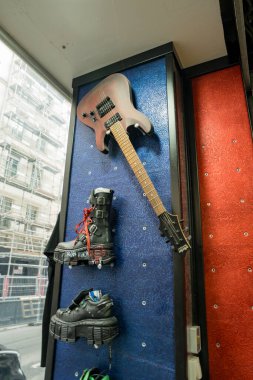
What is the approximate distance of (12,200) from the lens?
2.07m

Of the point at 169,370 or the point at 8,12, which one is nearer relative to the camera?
the point at 169,370

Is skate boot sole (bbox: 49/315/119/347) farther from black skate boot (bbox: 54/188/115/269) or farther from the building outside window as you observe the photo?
the building outside window

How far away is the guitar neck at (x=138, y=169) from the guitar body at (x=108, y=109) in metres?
0.05

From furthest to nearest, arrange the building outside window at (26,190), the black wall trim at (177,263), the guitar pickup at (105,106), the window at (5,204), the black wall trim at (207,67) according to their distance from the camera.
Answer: the window at (5,204) < the building outside window at (26,190) < the black wall trim at (207,67) < the guitar pickup at (105,106) < the black wall trim at (177,263)

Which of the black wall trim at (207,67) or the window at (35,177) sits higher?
the black wall trim at (207,67)

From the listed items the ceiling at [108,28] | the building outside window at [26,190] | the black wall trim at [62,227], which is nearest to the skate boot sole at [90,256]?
the black wall trim at [62,227]

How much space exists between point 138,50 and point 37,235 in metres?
1.71

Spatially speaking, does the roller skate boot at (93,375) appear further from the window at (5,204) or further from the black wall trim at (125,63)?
the black wall trim at (125,63)

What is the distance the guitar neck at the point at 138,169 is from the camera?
119 centimetres

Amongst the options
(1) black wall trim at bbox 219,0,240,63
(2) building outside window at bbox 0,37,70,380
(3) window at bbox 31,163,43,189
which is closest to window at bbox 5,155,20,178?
(2) building outside window at bbox 0,37,70,380

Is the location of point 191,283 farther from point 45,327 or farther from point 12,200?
point 12,200

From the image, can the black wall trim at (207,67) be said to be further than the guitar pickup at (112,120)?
Yes

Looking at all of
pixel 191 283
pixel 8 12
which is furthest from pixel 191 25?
pixel 191 283

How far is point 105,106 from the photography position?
1.52 meters
